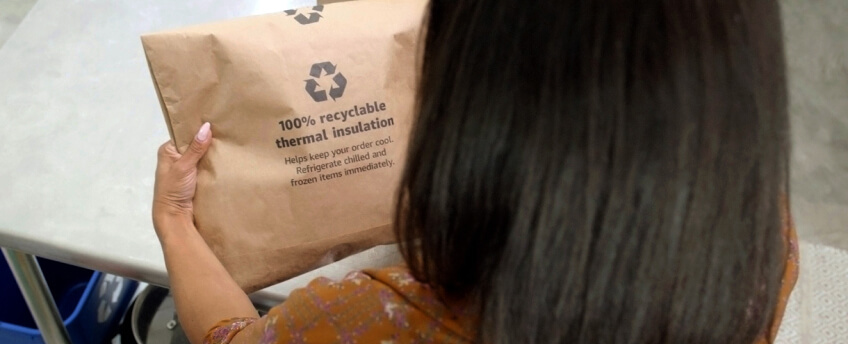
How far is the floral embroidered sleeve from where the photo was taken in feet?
1.67

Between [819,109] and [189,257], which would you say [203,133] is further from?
[819,109]

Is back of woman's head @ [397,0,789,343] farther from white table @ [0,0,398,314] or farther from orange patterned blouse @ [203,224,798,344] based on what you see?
white table @ [0,0,398,314]

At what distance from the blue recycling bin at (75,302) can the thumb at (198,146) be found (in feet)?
1.90

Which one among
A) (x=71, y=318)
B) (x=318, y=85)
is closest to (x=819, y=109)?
(x=318, y=85)

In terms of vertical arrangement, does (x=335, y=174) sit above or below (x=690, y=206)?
below

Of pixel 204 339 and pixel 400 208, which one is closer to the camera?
pixel 400 208

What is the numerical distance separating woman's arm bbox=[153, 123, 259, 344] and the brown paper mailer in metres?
0.01

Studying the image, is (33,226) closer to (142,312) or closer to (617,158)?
(142,312)

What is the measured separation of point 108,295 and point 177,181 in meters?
0.64

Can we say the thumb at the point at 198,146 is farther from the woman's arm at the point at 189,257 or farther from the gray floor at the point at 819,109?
the gray floor at the point at 819,109

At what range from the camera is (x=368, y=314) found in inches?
20.5

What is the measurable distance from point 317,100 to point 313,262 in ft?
0.58

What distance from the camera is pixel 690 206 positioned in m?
0.40

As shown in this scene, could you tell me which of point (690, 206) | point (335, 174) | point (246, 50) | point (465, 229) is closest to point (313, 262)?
point (335, 174)
